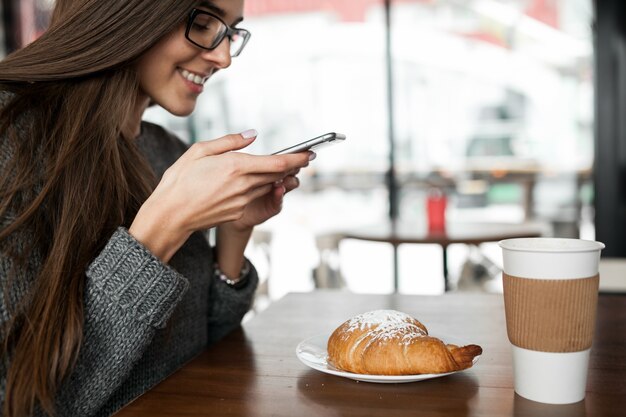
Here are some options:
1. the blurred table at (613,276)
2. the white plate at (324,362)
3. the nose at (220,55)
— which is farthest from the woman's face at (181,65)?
the blurred table at (613,276)

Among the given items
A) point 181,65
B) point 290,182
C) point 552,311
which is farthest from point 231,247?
point 552,311

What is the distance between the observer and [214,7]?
1.31 meters

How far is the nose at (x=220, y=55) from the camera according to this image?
1345 millimetres

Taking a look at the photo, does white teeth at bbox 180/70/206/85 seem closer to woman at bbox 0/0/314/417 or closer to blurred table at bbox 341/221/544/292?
woman at bbox 0/0/314/417

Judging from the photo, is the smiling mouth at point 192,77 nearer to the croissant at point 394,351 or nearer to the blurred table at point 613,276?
the croissant at point 394,351

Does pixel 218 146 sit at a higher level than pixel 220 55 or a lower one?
lower

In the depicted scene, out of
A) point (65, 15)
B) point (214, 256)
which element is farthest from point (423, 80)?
point (65, 15)

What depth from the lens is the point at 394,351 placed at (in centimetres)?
91

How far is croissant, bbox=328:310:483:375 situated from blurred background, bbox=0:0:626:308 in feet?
10.7

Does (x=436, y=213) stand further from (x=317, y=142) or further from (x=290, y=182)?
(x=317, y=142)

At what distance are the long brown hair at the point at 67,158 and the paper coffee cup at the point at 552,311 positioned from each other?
58 cm

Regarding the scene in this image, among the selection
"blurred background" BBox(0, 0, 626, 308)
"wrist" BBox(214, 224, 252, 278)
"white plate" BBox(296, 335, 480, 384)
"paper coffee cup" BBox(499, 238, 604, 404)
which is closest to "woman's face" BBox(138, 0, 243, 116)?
"wrist" BBox(214, 224, 252, 278)

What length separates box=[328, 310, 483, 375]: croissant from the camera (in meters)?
0.90

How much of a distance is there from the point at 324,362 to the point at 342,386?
0.08 meters
